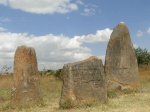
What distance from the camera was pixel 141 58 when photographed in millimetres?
49406

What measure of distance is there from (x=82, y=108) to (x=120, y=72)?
5.81 m

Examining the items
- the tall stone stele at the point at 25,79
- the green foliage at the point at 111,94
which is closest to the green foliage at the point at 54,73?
the green foliage at the point at 111,94

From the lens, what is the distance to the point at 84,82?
1434cm

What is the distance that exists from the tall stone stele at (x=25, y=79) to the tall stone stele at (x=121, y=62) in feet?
17.2

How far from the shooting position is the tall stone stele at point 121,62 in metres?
19.0

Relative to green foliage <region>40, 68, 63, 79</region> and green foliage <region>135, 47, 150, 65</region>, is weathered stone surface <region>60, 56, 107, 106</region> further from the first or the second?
green foliage <region>135, 47, 150, 65</region>

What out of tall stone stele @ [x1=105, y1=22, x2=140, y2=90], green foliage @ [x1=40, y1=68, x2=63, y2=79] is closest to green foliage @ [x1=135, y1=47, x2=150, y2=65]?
green foliage @ [x1=40, y1=68, x2=63, y2=79]

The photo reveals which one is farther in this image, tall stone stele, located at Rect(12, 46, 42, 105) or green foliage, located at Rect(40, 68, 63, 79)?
green foliage, located at Rect(40, 68, 63, 79)

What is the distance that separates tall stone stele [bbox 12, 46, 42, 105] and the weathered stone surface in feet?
4.48

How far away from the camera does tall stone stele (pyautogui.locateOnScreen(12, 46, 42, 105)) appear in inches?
575

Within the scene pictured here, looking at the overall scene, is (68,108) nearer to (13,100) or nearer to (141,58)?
(13,100)

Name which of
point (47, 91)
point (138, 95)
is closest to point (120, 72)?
point (138, 95)

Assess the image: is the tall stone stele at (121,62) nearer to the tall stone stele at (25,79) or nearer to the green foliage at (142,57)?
the tall stone stele at (25,79)

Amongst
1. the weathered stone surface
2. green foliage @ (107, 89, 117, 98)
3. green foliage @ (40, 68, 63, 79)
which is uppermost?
green foliage @ (40, 68, 63, 79)
